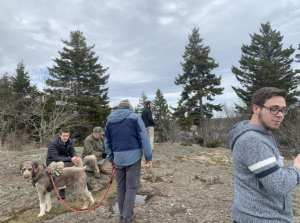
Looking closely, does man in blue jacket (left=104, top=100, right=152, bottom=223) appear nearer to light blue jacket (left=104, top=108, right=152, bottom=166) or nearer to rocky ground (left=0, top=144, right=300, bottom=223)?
light blue jacket (left=104, top=108, right=152, bottom=166)

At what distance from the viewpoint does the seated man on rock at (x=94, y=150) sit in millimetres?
4890

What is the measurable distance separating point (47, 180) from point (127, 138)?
1.97m

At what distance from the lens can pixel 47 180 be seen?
345cm

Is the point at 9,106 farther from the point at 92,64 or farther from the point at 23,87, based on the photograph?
the point at 92,64

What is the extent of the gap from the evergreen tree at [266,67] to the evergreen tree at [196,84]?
3234 millimetres

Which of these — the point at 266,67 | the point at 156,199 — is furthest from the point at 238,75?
the point at 156,199

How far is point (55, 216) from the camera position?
314 centimetres

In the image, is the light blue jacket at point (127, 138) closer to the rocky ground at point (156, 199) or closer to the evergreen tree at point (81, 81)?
the rocky ground at point (156, 199)

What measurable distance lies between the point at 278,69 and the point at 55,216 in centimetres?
2163

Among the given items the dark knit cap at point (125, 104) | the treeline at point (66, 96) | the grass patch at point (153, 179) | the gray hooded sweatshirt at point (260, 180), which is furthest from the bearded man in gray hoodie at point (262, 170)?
the treeline at point (66, 96)

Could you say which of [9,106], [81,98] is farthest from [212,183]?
[9,106]

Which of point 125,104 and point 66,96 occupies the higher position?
point 66,96

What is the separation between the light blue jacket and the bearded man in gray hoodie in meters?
1.60

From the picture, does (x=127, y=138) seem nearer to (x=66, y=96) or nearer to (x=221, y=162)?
(x=221, y=162)
